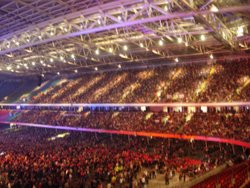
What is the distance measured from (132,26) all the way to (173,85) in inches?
564

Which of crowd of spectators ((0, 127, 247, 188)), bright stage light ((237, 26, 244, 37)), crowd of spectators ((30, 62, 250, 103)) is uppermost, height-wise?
bright stage light ((237, 26, 244, 37))

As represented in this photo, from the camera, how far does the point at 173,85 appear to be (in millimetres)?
37219

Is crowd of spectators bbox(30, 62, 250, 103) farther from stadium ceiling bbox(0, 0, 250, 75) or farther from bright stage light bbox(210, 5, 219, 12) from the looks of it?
bright stage light bbox(210, 5, 219, 12)

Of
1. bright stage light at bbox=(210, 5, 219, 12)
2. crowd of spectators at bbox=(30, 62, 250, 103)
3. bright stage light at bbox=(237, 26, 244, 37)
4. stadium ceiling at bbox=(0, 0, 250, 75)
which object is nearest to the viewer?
bright stage light at bbox=(210, 5, 219, 12)

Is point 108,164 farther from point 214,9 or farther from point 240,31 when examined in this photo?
point 240,31

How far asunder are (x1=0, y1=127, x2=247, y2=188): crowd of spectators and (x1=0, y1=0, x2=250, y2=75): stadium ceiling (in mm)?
10085

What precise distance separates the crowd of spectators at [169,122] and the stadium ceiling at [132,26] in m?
7.20

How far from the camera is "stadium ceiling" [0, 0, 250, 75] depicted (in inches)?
706

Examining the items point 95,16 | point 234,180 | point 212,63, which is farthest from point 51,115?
point 234,180

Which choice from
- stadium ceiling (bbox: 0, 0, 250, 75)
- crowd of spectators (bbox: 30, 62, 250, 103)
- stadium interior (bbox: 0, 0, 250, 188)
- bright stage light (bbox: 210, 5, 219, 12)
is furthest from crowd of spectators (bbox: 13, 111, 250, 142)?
bright stage light (bbox: 210, 5, 219, 12)

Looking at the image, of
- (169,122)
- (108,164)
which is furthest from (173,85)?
(108,164)

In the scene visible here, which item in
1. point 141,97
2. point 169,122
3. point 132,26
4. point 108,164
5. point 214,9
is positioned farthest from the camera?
point 141,97

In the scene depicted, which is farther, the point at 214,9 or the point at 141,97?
the point at 141,97

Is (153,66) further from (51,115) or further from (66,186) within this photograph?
(66,186)
